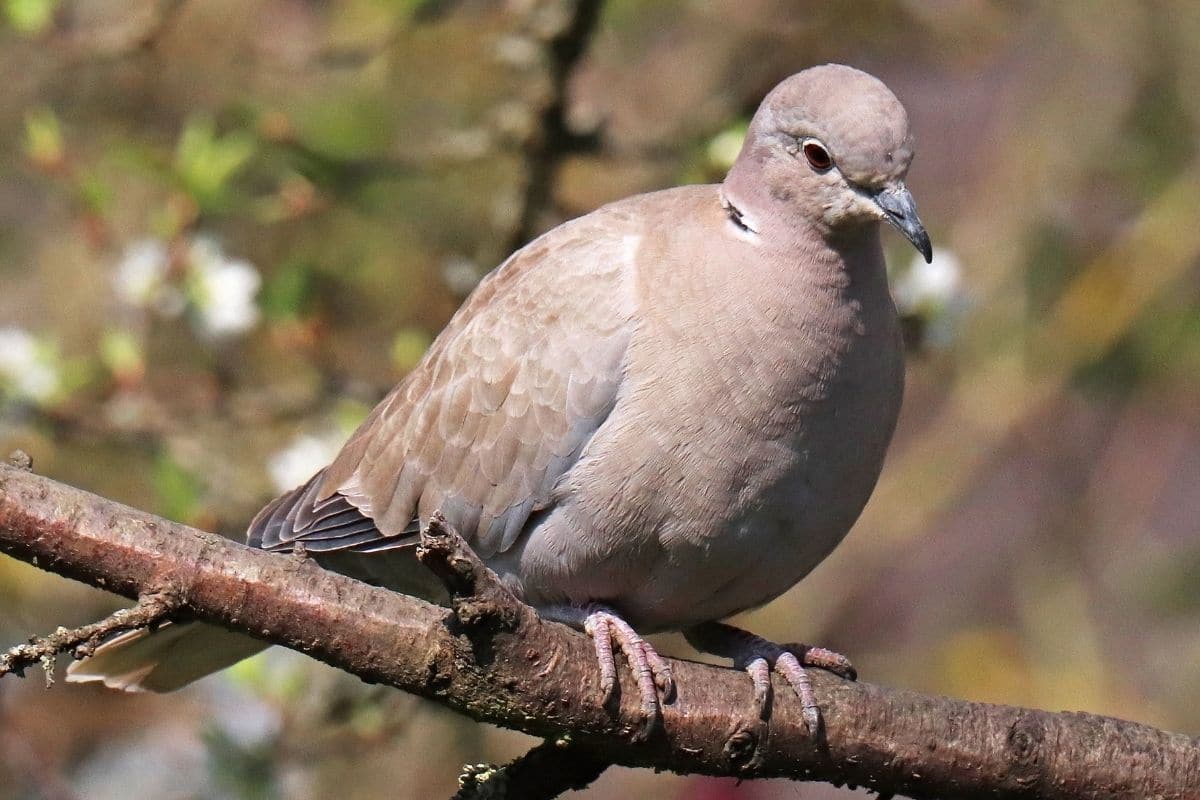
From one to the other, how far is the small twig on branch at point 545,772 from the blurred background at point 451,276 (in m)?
1.61

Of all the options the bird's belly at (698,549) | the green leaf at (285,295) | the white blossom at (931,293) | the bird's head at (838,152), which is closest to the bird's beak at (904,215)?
the bird's head at (838,152)

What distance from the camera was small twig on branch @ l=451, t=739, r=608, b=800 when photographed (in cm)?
303

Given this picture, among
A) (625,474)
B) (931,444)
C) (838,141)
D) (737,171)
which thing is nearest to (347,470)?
(625,474)

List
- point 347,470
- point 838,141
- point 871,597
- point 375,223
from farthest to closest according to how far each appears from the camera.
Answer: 1. point 871,597
2. point 375,223
3. point 347,470
4. point 838,141

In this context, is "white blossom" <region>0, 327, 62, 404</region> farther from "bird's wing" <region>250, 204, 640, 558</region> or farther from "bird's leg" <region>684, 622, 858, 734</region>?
"bird's leg" <region>684, 622, 858, 734</region>

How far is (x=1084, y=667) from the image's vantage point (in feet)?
19.3

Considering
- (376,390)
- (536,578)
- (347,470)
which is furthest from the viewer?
(376,390)

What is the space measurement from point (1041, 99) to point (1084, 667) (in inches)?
90.2

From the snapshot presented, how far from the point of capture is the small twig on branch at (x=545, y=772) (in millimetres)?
3027

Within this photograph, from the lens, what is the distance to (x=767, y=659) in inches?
133

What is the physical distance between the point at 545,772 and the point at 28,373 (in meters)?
2.27

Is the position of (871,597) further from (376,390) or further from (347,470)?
(347,470)

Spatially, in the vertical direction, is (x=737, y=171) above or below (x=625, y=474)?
above

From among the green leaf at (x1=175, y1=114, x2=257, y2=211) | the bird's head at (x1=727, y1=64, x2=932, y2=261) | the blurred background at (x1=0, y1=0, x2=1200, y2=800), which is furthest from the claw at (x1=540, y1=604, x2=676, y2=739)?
the green leaf at (x1=175, y1=114, x2=257, y2=211)
